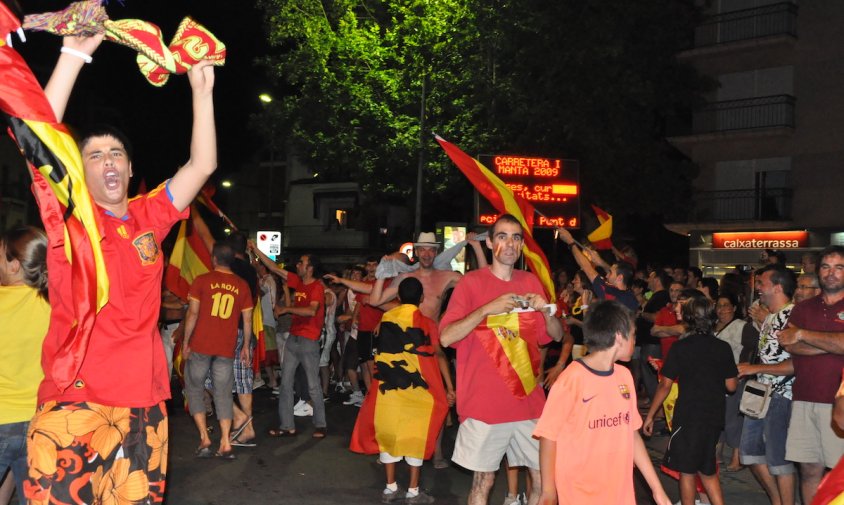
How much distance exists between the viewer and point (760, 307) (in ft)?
25.9

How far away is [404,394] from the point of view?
25.6ft

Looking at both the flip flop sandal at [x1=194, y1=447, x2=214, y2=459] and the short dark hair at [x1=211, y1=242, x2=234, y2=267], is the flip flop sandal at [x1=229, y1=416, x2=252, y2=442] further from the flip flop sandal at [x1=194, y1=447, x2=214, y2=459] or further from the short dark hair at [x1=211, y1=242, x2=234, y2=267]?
the short dark hair at [x1=211, y1=242, x2=234, y2=267]

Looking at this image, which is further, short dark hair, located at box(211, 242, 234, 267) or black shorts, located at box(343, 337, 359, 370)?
black shorts, located at box(343, 337, 359, 370)

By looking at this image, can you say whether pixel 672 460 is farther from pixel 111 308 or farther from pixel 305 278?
pixel 305 278

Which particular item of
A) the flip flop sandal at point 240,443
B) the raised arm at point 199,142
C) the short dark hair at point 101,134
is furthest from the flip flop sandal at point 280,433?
the short dark hair at point 101,134

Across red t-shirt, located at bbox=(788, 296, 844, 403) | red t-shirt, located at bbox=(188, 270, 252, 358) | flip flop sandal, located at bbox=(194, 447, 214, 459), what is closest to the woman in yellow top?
red t-shirt, located at bbox=(188, 270, 252, 358)

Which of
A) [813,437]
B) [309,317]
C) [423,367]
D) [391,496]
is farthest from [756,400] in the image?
[309,317]

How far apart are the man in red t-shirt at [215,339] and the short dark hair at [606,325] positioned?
213 inches

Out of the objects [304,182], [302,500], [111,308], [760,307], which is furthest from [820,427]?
[304,182]

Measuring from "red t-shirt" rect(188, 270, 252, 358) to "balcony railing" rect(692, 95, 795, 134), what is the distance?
22.9 meters

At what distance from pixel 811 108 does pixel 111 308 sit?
28.0 m

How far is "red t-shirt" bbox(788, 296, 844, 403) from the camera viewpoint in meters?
6.41

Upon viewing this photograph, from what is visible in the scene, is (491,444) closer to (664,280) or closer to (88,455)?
(88,455)

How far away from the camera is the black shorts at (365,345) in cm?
1342
